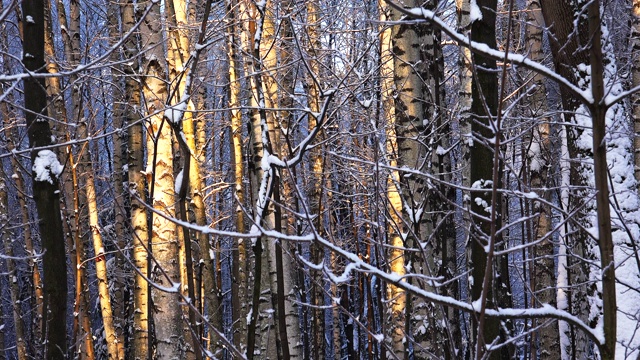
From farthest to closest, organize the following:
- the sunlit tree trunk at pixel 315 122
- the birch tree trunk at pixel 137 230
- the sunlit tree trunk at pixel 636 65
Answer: the sunlit tree trunk at pixel 636 65 → the birch tree trunk at pixel 137 230 → the sunlit tree trunk at pixel 315 122

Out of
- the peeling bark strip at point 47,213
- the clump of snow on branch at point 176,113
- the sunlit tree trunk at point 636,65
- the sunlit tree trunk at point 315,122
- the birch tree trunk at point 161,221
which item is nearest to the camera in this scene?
the clump of snow on branch at point 176,113

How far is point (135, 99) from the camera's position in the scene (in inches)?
302

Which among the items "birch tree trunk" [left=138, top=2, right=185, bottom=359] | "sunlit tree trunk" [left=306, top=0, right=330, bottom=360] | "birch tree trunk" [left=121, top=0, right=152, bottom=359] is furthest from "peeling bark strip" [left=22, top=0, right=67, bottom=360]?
"birch tree trunk" [left=121, top=0, right=152, bottom=359]

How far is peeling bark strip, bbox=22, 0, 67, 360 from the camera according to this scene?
3.38 meters

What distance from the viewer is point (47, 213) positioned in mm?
3410

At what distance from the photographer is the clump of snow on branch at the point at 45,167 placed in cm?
339

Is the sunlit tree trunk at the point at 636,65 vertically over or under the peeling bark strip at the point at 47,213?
over

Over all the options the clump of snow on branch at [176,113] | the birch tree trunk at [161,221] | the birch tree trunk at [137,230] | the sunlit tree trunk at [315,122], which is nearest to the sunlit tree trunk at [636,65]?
the sunlit tree trunk at [315,122]

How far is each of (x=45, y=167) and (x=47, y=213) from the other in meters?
0.27

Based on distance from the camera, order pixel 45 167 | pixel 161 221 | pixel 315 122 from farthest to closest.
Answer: pixel 315 122
pixel 161 221
pixel 45 167

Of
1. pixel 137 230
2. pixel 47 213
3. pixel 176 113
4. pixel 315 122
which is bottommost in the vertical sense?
pixel 137 230

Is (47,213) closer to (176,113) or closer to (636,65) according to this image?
(176,113)

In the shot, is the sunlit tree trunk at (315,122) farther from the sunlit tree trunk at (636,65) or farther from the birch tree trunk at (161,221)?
the sunlit tree trunk at (636,65)

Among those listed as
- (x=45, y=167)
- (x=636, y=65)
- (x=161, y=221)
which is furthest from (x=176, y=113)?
(x=636, y=65)
